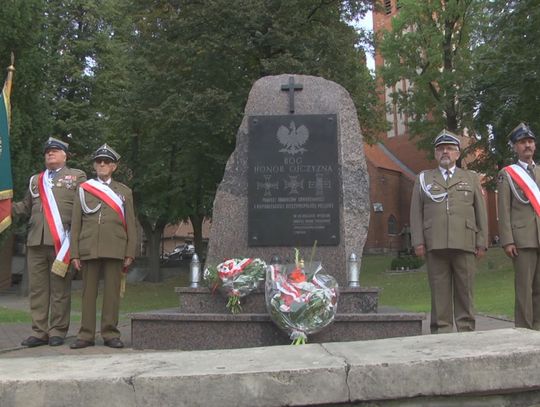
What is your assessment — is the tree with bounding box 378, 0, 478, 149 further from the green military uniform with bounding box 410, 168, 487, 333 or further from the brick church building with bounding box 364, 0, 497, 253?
the green military uniform with bounding box 410, 168, 487, 333

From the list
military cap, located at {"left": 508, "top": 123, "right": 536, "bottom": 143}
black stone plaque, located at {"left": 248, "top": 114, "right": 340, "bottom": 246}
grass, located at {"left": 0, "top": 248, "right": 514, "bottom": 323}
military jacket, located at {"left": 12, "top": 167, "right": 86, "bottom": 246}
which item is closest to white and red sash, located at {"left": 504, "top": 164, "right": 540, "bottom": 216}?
military cap, located at {"left": 508, "top": 123, "right": 536, "bottom": 143}

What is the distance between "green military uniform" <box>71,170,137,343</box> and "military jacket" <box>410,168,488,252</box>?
113 inches

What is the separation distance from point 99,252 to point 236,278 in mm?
1347

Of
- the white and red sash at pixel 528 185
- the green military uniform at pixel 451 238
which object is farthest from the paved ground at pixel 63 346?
the white and red sash at pixel 528 185

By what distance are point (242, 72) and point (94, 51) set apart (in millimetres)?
8522

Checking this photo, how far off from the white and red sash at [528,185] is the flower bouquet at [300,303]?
205cm

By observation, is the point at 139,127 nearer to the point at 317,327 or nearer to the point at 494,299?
the point at 494,299

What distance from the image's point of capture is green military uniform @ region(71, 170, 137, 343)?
5.67 meters

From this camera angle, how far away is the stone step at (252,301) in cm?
577

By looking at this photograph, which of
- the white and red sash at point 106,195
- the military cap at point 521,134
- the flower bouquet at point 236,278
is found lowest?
the flower bouquet at point 236,278

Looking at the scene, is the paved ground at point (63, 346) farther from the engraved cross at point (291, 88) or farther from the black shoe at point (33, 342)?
the engraved cross at point (291, 88)

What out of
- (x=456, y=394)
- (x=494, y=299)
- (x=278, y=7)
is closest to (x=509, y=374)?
(x=456, y=394)

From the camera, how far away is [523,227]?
5.52 meters

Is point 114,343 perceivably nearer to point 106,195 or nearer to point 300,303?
point 106,195
